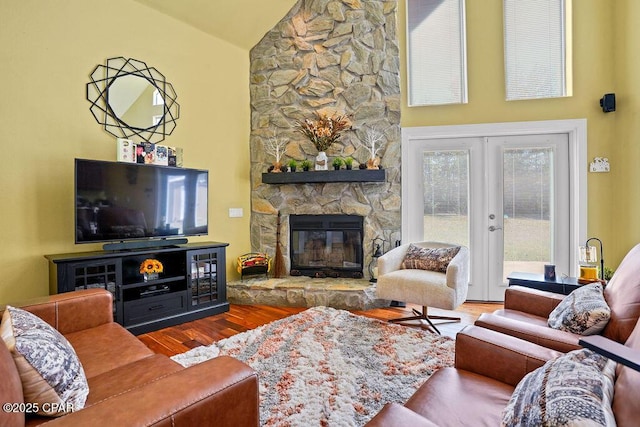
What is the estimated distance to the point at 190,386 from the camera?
1.03 m

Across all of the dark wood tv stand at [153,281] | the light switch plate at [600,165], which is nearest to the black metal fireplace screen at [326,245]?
the dark wood tv stand at [153,281]

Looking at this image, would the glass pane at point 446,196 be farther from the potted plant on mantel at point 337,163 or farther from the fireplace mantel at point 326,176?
the potted plant on mantel at point 337,163

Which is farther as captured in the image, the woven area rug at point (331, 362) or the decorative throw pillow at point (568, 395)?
the woven area rug at point (331, 362)

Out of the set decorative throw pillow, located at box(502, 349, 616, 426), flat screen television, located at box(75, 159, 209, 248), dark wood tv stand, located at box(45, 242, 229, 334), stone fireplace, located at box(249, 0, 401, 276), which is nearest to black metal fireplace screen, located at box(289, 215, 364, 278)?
stone fireplace, located at box(249, 0, 401, 276)

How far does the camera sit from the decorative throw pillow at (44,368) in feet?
3.48

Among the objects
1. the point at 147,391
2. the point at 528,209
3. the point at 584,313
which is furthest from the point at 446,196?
the point at 147,391

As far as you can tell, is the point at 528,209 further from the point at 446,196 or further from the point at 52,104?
the point at 52,104

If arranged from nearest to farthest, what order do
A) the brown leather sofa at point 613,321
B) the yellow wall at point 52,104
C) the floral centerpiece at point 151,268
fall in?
the brown leather sofa at point 613,321
the yellow wall at point 52,104
the floral centerpiece at point 151,268

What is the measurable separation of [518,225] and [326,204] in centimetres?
230

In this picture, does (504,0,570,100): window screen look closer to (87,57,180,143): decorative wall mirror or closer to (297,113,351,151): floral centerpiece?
(297,113,351,151): floral centerpiece

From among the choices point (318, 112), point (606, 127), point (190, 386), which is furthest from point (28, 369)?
point (606, 127)

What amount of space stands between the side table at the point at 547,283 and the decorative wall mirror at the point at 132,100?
373 centimetres

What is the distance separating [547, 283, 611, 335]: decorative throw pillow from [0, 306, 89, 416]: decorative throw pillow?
85.4 inches

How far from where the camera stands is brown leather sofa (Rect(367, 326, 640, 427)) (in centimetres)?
90
